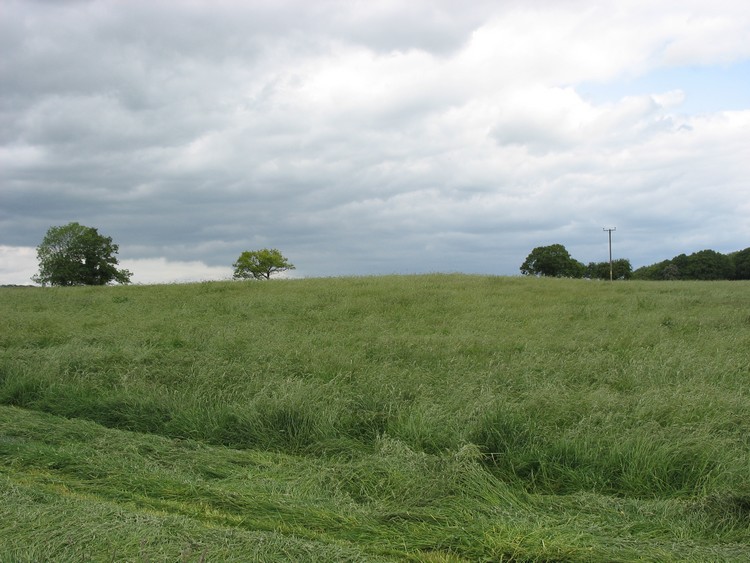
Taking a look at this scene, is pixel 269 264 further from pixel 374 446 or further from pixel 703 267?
pixel 374 446

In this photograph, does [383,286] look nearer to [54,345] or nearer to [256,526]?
[54,345]

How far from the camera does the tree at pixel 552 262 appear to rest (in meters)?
68.1

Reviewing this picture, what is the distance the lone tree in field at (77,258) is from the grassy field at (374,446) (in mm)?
43528

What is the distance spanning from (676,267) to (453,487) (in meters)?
76.0

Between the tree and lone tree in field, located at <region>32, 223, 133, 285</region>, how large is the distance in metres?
43.9

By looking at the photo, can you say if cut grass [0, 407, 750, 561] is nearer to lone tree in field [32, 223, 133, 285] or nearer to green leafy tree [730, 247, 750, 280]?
lone tree in field [32, 223, 133, 285]

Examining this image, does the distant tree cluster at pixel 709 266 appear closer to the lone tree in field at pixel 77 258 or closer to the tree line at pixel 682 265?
the tree line at pixel 682 265

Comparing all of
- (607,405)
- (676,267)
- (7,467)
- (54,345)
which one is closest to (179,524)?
(7,467)

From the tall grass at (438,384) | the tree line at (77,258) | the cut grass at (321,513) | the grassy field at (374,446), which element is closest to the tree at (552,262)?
the tree line at (77,258)

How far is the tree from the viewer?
224 feet

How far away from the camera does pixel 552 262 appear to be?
224 feet

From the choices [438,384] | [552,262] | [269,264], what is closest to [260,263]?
[269,264]

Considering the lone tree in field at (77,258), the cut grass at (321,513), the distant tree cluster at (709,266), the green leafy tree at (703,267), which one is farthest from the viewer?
the green leafy tree at (703,267)

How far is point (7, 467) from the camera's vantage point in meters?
A: 5.76
